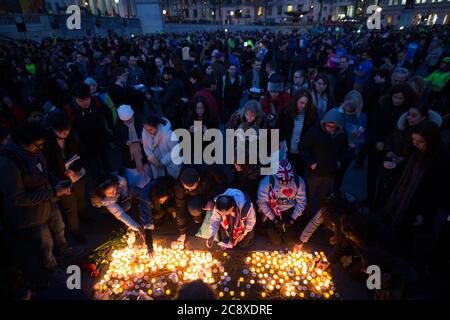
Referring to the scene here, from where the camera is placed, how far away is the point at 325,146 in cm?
351

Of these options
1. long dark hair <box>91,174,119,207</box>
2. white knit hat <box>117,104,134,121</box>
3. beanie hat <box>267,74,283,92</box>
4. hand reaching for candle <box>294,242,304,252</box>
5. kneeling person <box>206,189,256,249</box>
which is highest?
beanie hat <box>267,74,283,92</box>

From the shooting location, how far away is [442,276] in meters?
3.09

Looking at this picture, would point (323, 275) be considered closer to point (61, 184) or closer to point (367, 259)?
point (367, 259)

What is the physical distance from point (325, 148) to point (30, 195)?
3373 mm

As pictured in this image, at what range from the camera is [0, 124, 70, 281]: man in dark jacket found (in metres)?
2.52

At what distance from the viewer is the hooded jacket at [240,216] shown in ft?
10.9

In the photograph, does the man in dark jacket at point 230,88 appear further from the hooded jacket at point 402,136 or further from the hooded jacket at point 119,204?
the hooded jacket at point 402,136

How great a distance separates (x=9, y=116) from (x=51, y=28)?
23.7 metres

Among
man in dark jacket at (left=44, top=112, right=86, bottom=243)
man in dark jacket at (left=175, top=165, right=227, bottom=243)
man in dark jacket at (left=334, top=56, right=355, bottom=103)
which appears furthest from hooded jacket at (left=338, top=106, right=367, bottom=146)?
man in dark jacket at (left=44, top=112, right=86, bottom=243)

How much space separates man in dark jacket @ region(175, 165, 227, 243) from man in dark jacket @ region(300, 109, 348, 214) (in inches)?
49.5

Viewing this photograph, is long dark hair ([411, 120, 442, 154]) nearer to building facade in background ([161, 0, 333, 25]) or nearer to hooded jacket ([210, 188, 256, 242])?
hooded jacket ([210, 188, 256, 242])

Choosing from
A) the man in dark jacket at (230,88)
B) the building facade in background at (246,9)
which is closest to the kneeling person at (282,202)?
the man in dark jacket at (230,88)

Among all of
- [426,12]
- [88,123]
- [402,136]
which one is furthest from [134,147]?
[426,12]
